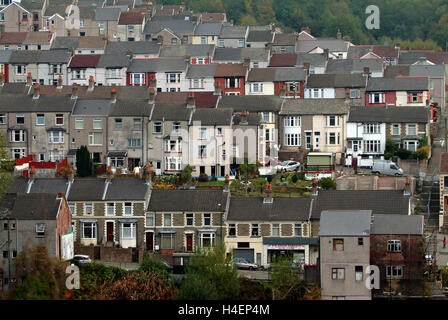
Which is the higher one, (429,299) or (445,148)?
(445,148)

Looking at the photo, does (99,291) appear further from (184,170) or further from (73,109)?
(73,109)

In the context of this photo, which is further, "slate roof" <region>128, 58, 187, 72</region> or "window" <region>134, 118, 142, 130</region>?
Result: "slate roof" <region>128, 58, 187, 72</region>

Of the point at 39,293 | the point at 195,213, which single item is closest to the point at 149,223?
the point at 195,213

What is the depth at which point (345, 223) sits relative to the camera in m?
72.5

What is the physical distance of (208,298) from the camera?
227 feet

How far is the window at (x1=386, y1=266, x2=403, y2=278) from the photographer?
237ft

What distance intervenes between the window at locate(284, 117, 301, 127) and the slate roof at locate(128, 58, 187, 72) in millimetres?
13961

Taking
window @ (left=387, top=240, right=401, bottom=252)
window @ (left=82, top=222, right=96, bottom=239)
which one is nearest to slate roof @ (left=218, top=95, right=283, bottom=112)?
window @ (left=82, top=222, right=96, bottom=239)

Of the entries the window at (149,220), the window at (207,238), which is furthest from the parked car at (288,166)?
the window at (149,220)

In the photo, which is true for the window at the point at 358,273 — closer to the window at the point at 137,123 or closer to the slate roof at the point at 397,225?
the slate roof at the point at 397,225

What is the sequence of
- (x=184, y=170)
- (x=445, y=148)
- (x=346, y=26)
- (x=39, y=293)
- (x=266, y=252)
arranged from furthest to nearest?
1. (x=346, y=26)
2. (x=445, y=148)
3. (x=184, y=170)
4. (x=266, y=252)
5. (x=39, y=293)

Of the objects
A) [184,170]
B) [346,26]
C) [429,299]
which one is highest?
[346,26]

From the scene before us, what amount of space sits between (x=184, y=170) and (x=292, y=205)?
12.4m

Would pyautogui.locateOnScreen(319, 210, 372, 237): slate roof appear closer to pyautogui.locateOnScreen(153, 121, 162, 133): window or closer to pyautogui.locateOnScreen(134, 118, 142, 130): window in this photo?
pyautogui.locateOnScreen(153, 121, 162, 133): window
